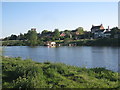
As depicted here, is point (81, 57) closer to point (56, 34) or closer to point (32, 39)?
point (32, 39)

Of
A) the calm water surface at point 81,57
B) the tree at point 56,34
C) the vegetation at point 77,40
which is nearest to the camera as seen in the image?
the calm water surface at point 81,57

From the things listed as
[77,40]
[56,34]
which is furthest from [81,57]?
[56,34]

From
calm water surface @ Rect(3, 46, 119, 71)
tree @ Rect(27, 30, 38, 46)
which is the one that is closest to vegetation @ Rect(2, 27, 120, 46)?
tree @ Rect(27, 30, 38, 46)

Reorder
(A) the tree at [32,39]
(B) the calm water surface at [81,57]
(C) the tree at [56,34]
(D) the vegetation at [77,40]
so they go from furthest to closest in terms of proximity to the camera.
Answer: (C) the tree at [56,34] → (A) the tree at [32,39] → (D) the vegetation at [77,40] → (B) the calm water surface at [81,57]

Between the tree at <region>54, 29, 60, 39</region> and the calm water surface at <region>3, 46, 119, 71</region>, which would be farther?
the tree at <region>54, 29, 60, 39</region>

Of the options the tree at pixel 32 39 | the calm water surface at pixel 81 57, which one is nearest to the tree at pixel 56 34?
the tree at pixel 32 39

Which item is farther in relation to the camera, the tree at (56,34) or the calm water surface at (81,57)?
the tree at (56,34)

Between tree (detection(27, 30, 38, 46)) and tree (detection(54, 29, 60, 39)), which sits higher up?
tree (detection(54, 29, 60, 39))

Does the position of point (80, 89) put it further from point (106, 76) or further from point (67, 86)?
point (106, 76)

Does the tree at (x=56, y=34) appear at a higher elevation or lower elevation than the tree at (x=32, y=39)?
higher

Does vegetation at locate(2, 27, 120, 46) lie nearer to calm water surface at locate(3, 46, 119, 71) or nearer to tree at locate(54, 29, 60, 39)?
tree at locate(54, 29, 60, 39)

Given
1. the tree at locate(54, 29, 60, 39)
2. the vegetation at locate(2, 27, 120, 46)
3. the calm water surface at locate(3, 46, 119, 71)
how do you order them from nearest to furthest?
the calm water surface at locate(3, 46, 119, 71), the vegetation at locate(2, 27, 120, 46), the tree at locate(54, 29, 60, 39)

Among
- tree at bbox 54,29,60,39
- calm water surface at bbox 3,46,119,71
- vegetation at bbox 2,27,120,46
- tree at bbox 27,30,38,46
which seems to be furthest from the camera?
tree at bbox 54,29,60,39

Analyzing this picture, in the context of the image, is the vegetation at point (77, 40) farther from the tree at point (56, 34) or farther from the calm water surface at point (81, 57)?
the calm water surface at point (81, 57)
